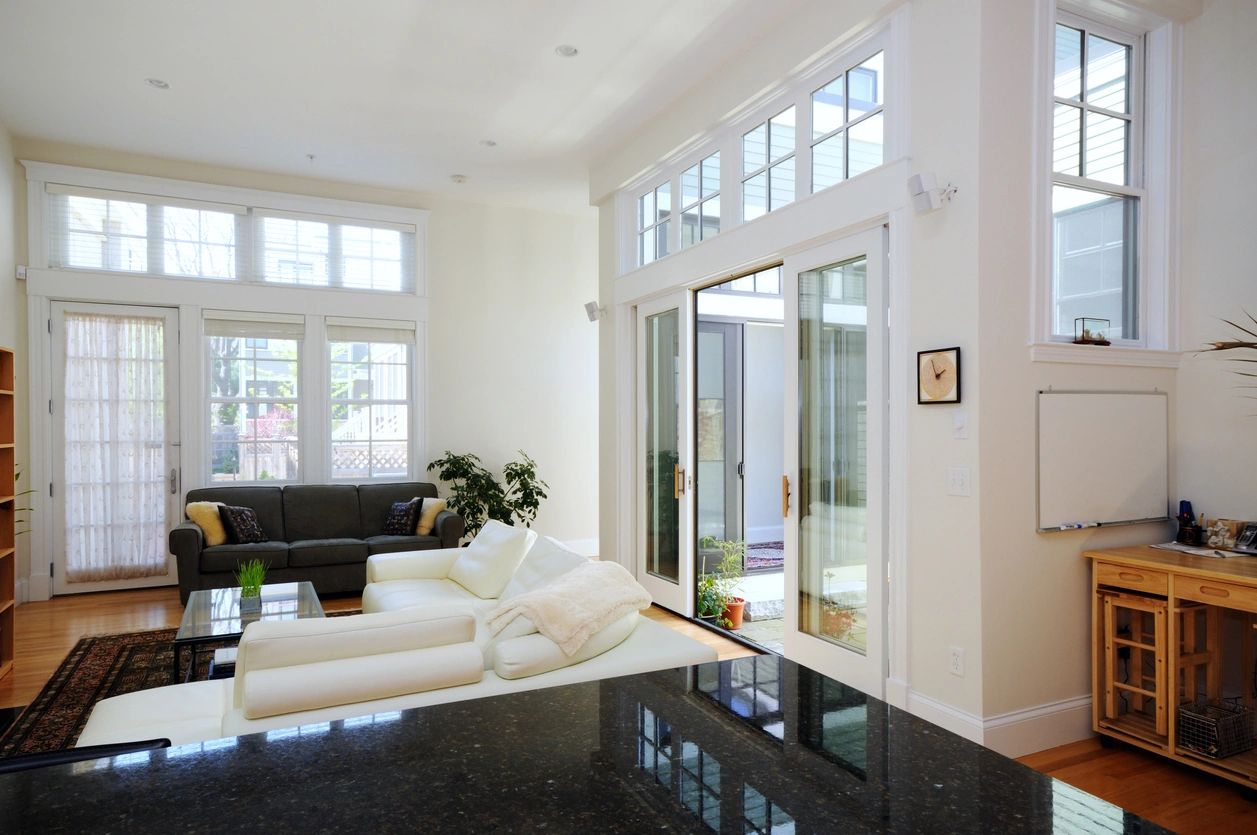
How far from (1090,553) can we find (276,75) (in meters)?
5.03

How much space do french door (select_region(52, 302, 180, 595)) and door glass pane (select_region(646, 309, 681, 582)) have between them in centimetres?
387

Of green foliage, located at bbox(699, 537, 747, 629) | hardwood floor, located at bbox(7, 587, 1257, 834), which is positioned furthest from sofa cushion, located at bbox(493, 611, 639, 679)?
green foliage, located at bbox(699, 537, 747, 629)

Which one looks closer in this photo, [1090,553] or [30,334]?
[1090,553]

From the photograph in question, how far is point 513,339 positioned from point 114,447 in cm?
340

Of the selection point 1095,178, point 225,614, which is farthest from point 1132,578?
point 225,614

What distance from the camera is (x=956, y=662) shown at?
3.08 m

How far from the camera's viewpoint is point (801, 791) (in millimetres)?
898

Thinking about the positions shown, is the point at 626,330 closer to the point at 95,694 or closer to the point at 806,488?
the point at 806,488

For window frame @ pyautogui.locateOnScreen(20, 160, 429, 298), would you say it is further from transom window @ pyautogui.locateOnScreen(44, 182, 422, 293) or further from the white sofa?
the white sofa

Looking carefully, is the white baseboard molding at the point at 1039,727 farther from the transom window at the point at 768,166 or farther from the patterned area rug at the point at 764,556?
the patterned area rug at the point at 764,556

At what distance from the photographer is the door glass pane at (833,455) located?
3.64 meters

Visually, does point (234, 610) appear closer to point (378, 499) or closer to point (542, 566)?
point (542, 566)

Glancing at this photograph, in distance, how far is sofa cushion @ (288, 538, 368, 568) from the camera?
5.69m

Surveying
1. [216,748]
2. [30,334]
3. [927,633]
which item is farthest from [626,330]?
[216,748]
